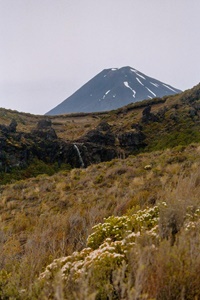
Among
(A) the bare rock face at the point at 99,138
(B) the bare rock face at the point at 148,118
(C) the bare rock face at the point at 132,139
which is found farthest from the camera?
(B) the bare rock face at the point at 148,118

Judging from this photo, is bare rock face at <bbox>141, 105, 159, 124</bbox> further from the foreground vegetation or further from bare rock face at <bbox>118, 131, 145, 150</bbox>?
the foreground vegetation

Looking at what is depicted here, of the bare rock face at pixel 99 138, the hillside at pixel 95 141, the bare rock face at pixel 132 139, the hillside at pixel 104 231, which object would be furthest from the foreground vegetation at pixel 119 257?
the bare rock face at pixel 132 139

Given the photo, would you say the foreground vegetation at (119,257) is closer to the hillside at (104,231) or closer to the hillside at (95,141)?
the hillside at (104,231)

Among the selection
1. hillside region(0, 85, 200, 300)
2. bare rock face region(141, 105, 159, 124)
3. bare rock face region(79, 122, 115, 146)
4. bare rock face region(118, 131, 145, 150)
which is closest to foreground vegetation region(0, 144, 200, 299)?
hillside region(0, 85, 200, 300)

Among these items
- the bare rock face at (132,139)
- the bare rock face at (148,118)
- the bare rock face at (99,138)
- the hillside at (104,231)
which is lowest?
the hillside at (104,231)

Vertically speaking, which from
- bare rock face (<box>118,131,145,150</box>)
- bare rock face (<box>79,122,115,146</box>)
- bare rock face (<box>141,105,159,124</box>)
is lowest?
bare rock face (<box>118,131,145,150</box>)

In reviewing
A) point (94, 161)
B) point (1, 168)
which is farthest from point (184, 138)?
point (1, 168)

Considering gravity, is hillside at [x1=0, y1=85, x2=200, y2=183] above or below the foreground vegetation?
above

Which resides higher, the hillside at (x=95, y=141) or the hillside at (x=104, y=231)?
the hillside at (x=95, y=141)

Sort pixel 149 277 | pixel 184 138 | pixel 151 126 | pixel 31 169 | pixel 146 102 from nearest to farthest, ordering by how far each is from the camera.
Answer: pixel 149 277 → pixel 31 169 → pixel 184 138 → pixel 151 126 → pixel 146 102

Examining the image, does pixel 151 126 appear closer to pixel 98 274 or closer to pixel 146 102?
pixel 146 102

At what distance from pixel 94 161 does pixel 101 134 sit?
5595 mm

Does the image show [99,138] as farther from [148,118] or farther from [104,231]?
[104,231]

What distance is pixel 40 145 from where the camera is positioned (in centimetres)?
3166
